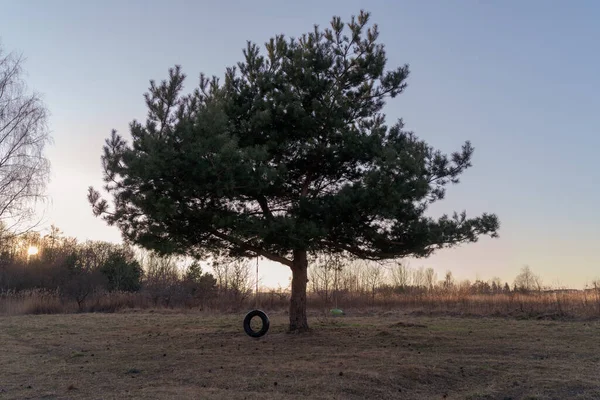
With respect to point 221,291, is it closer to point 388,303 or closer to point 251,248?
point 388,303

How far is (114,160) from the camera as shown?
10172 mm

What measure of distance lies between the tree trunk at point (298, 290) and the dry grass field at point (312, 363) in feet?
1.34

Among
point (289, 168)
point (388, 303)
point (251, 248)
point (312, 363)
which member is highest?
point (289, 168)

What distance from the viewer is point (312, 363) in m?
8.39

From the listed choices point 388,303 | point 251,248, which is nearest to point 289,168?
point 251,248

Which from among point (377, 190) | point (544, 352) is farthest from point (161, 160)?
point (544, 352)

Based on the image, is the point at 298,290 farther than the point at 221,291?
No

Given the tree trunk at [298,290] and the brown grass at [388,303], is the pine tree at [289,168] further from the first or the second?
the brown grass at [388,303]

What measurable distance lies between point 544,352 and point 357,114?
21.1 feet

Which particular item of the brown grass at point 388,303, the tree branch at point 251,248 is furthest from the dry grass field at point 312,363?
the brown grass at point 388,303

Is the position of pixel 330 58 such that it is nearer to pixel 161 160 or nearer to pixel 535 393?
pixel 161 160

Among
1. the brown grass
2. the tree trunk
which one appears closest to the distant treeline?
the brown grass

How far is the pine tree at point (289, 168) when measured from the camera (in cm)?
930

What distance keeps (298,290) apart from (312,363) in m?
3.43
